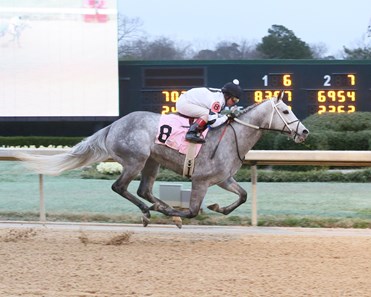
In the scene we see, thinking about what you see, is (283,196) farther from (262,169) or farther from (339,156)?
(262,169)

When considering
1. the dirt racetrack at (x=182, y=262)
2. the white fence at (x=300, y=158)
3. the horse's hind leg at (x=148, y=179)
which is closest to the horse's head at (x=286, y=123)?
the dirt racetrack at (x=182, y=262)

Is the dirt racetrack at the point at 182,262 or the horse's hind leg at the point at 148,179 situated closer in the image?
the dirt racetrack at the point at 182,262

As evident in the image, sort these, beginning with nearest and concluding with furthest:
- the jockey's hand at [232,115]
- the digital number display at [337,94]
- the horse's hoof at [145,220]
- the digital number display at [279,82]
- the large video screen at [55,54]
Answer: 1. the jockey's hand at [232,115]
2. the horse's hoof at [145,220]
3. the digital number display at [337,94]
4. the digital number display at [279,82]
5. the large video screen at [55,54]

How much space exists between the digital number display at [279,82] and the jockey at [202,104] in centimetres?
880

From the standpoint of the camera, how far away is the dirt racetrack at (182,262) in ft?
17.6

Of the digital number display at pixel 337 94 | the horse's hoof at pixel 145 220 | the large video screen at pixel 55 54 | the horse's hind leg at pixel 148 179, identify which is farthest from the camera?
the large video screen at pixel 55 54

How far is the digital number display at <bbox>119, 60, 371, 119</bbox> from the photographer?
16.5 metres

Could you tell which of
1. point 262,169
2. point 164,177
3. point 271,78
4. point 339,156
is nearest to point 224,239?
point 339,156

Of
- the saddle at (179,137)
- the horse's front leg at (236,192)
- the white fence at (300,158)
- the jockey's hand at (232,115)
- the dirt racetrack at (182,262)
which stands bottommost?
the dirt racetrack at (182,262)

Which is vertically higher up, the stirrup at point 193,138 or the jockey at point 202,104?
the jockey at point 202,104

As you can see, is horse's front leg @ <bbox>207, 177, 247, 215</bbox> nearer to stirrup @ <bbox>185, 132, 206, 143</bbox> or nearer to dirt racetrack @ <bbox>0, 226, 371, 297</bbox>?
A: dirt racetrack @ <bbox>0, 226, 371, 297</bbox>

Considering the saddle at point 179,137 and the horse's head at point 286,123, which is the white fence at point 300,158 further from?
the saddle at point 179,137

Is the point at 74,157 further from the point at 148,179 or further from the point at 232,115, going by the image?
the point at 232,115

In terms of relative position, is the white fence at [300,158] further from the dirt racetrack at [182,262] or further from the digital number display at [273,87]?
the digital number display at [273,87]
